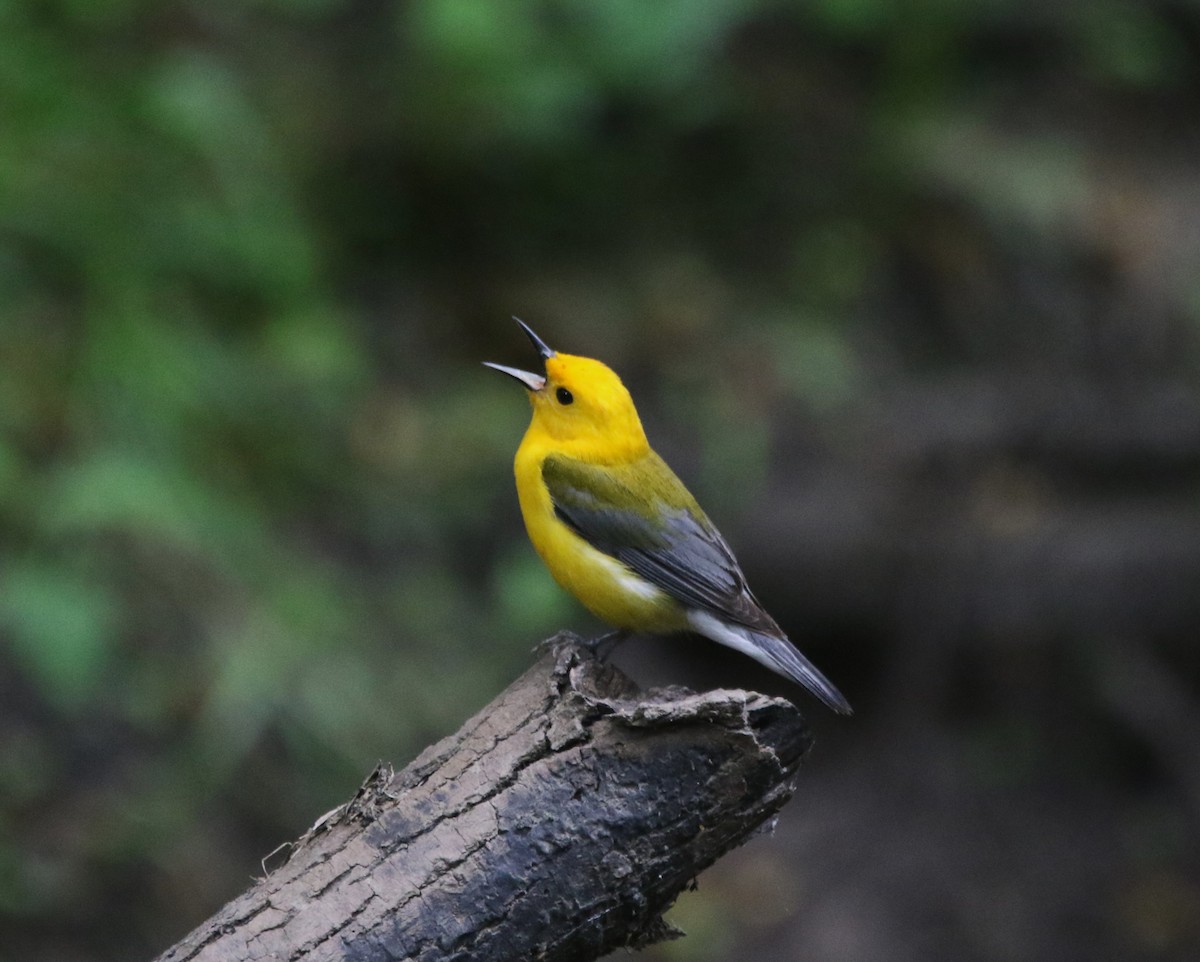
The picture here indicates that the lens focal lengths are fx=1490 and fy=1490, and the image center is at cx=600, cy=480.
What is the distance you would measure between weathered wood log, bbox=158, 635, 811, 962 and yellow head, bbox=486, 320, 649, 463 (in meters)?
1.67

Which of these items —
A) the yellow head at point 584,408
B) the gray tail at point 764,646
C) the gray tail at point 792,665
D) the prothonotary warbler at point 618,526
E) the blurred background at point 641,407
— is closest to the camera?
the gray tail at point 792,665

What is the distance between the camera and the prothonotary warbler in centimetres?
459

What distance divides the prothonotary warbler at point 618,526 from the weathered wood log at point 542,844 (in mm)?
1244

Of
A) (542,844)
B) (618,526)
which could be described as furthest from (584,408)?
(542,844)

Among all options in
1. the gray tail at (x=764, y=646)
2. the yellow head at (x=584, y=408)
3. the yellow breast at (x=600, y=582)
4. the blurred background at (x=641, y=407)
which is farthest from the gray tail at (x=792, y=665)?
the blurred background at (x=641, y=407)

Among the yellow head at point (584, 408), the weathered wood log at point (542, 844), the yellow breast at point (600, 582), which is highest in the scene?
the yellow head at point (584, 408)

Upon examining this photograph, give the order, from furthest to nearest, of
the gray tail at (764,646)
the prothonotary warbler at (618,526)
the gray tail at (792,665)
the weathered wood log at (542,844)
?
the prothonotary warbler at (618,526), the gray tail at (764,646), the gray tail at (792,665), the weathered wood log at (542,844)

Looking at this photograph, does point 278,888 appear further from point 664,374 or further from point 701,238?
point 701,238

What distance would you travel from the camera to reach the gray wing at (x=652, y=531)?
4.61 meters

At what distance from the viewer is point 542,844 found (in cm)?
315

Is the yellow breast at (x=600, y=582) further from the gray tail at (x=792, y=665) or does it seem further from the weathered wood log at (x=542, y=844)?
the weathered wood log at (x=542, y=844)

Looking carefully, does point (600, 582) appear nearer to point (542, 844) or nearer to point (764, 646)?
point (764, 646)

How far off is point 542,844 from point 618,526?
1714 mm

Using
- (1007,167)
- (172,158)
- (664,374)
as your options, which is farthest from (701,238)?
(172,158)
